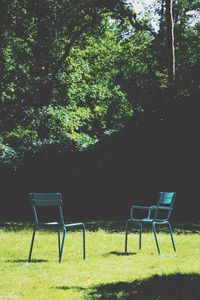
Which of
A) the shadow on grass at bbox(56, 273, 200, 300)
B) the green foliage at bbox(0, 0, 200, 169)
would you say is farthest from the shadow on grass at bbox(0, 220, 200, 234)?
the shadow on grass at bbox(56, 273, 200, 300)

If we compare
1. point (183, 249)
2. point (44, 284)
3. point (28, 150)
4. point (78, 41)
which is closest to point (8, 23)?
point (78, 41)

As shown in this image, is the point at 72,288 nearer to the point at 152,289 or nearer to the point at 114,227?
the point at 152,289

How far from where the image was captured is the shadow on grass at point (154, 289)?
20.4ft

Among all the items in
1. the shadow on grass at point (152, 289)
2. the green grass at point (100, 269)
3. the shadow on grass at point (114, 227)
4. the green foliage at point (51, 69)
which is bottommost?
the shadow on grass at point (114, 227)

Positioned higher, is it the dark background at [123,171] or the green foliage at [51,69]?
the green foliage at [51,69]

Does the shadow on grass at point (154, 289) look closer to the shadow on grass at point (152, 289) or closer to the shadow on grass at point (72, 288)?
the shadow on grass at point (152, 289)

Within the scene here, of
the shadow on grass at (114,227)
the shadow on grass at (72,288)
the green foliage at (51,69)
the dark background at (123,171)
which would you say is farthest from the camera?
the green foliage at (51,69)

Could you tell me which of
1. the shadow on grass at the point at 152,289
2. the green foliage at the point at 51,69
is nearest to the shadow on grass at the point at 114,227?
the green foliage at the point at 51,69

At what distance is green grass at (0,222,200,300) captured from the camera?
21.5 feet

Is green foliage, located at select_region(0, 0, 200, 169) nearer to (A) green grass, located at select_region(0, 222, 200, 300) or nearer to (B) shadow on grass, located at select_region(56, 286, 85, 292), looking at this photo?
(A) green grass, located at select_region(0, 222, 200, 300)

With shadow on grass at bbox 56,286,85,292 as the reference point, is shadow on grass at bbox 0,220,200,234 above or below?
below

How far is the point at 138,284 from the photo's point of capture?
704 cm

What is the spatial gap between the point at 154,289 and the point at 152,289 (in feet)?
0.09

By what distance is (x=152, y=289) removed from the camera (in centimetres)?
663
